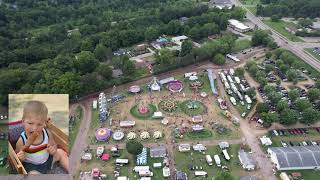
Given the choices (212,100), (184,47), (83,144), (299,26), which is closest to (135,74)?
(184,47)

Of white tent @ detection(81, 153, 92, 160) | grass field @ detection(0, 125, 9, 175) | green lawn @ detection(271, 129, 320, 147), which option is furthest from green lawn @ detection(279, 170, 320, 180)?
grass field @ detection(0, 125, 9, 175)

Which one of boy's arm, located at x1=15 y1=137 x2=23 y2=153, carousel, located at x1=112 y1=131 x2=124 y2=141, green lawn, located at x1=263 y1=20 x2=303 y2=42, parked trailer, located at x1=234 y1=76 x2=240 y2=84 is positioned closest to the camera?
boy's arm, located at x1=15 y1=137 x2=23 y2=153

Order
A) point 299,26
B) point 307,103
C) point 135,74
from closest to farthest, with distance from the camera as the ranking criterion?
point 307,103, point 135,74, point 299,26

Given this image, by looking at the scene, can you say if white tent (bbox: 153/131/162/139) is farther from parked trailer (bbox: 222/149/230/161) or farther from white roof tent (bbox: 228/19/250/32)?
white roof tent (bbox: 228/19/250/32)

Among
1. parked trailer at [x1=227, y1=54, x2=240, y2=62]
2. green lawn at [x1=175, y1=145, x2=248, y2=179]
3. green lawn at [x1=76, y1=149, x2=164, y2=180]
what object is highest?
parked trailer at [x1=227, y1=54, x2=240, y2=62]

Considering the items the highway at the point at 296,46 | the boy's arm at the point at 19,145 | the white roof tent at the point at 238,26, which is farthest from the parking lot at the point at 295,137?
the white roof tent at the point at 238,26

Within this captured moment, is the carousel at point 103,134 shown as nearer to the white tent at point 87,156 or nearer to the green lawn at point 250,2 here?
the white tent at point 87,156

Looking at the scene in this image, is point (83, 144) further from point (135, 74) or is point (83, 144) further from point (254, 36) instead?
point (254, 36)
